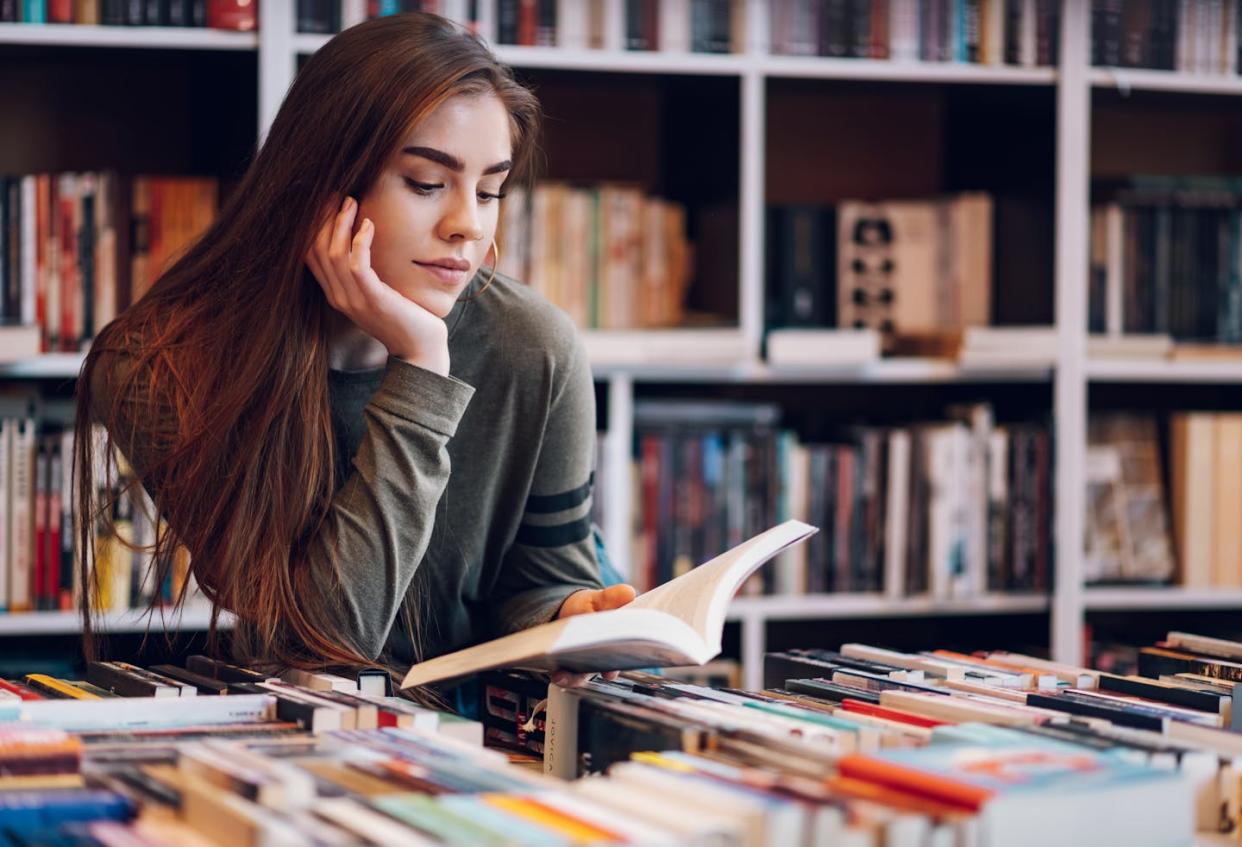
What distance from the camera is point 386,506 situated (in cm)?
133

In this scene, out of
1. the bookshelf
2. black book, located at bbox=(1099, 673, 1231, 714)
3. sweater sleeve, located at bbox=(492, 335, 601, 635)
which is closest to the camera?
black book, located at bbox=(1099, 673, 1231, 714)

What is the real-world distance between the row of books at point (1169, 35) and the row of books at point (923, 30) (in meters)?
0.09

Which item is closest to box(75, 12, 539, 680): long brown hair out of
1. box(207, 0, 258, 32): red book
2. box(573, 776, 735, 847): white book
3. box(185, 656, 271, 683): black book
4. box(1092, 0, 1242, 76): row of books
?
box(185, 656, 271, 683): black book

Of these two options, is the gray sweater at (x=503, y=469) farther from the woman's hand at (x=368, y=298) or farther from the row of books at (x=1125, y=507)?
→ the row of books at (x=1125, y=507)

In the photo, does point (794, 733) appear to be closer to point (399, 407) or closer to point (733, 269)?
point (399, 407)

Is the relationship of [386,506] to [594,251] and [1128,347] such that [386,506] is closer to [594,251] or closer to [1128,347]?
[594,251]

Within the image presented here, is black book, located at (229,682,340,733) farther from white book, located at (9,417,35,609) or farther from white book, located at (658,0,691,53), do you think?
white book, located at (658,0,691,53)

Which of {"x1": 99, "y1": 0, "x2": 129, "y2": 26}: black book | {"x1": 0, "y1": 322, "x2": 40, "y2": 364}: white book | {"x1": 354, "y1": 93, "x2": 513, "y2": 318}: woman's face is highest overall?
{"x1": 99, "y1": 0, "x2": 129, "y2": 26}: black book

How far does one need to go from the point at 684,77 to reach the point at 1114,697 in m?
1.52

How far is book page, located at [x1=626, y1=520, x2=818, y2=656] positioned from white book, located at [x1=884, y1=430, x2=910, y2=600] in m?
1.25

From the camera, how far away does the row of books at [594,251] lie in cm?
235

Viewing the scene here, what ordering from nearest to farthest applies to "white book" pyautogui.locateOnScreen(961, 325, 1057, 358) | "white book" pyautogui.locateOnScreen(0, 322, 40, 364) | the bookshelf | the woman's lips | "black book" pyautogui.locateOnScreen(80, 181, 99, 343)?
the woman's lips
"white book" pyautogui.locateOnScreen(0, 322, 40, 364)
"black book" pyautogui.locateOnScreen(80, 181, 99, 343)
the bookshelf
"white book" pyautogui.locateOnScreen(961, 325, 1057, 358)

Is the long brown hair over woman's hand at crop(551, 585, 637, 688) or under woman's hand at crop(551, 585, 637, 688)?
over

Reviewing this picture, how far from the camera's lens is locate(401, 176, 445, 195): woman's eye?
4.57ft
